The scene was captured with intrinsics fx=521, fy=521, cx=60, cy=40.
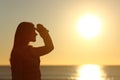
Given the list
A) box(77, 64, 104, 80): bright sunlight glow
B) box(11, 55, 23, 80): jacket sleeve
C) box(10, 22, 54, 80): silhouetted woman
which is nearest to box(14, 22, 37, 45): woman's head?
box(10, 22, 54, 80): silhouetted woman

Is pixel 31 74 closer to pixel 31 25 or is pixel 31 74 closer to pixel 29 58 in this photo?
pixel 29 58

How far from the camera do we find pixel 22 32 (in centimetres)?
546

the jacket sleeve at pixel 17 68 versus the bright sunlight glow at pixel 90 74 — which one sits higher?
the bright sunlight glow at pixel 90 74

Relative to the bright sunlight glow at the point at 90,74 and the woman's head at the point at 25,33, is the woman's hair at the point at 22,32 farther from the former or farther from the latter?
the bright sunlight glow at the point at 90,74

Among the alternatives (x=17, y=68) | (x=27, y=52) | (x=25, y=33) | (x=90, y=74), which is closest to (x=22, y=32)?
(x=25, y=33)

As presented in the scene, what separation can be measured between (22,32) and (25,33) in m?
0.04

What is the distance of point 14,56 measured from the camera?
5.43 m

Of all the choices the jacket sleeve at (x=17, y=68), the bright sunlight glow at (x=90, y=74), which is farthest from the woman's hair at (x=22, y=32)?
the bright sunlight glow at (x=90, y=74)

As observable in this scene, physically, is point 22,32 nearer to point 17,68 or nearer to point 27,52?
point 27,52

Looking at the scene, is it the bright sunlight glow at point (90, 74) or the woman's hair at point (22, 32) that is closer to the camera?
the woman's hair at point (22, 32)

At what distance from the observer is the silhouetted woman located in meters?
5.38

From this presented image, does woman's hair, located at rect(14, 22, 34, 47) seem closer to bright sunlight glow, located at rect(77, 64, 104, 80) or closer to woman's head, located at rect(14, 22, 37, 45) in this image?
woman's head, located at rect(14, 22, 37, 45)

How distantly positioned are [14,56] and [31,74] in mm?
264

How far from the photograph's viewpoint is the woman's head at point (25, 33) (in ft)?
17.9
